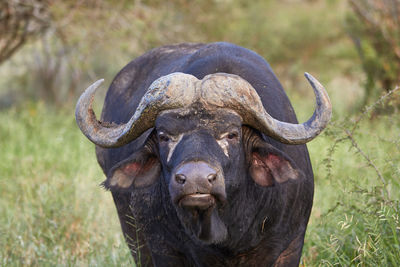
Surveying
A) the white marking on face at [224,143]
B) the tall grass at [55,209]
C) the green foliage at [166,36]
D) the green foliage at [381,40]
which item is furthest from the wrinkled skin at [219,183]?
the green foliage at [381,40]

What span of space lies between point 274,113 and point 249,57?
24.4 inches

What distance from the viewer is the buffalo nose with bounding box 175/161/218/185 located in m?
3.14

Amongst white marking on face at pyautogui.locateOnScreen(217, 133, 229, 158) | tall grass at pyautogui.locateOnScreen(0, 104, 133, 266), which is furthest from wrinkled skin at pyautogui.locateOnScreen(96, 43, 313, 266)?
tall grass at pyautogui.locateOnScreen(0, 104, 133, 266)

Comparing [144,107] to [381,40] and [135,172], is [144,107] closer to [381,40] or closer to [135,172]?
[135,172]

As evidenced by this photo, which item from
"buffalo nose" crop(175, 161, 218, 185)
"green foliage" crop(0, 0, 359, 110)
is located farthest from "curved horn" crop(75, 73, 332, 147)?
"green foliage" crop(0, 0, 359, 110)

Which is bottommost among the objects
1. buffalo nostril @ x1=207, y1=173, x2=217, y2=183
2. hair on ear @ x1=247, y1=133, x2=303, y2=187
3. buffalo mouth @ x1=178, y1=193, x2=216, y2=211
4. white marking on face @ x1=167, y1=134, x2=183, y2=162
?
hair on ear @ x1=247, y1=133, x2=303, y2=187

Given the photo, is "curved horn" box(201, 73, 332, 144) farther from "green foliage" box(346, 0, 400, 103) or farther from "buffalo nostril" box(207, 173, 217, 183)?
"green foliage" box(346, 0, 400, 103)

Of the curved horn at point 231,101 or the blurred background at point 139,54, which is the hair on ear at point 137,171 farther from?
the blurred background at point 139,54

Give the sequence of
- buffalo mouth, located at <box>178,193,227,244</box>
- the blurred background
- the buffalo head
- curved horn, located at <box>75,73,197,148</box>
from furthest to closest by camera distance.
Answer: the blurred background, curved horn, located at <box>75,73,197,148</box>, the buffalo head, buffalo mouth, located at <box>178,193,227,244</box>

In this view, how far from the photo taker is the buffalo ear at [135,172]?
154 inches

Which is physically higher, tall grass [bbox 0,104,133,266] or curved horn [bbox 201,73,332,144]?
curved horn [bbox 201,73,332,144]

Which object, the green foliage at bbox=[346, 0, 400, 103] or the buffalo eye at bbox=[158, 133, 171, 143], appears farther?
the green foliage at bbox=[346, 0, 400, 103]

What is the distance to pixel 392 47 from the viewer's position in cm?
1075

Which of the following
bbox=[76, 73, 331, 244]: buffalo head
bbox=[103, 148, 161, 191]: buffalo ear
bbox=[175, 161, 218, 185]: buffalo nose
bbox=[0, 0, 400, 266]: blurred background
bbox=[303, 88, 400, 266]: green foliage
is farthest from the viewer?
bbox=[0, 0, 400, 266]: blurred background
